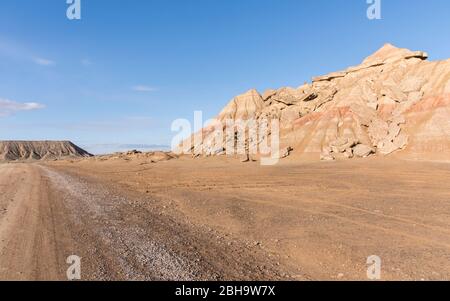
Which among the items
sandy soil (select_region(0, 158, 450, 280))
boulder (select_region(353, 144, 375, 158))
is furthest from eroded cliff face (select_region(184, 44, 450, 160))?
sandy soil (select_region(0, 158, 450, 280))

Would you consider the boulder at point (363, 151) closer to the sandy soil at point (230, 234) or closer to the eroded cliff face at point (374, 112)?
the eroded cliff face at point (374, 112)

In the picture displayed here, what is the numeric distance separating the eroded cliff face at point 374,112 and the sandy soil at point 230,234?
23.8 m

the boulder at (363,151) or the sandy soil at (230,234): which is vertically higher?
the boulder at (363,151)

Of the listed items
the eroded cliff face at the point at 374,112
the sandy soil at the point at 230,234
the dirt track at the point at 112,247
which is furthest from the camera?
the eroded cliff face at the point at 374,112

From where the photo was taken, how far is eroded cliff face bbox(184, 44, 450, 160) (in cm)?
4266

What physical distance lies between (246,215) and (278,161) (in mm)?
33750

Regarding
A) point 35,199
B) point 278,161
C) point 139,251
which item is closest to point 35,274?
point 139,251

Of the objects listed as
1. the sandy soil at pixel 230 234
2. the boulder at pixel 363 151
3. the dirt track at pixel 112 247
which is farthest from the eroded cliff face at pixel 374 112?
the dirt track at pixel 112 247

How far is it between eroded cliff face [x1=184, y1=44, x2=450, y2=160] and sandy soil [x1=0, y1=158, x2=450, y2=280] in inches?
936

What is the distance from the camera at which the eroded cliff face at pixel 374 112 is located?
42656mm

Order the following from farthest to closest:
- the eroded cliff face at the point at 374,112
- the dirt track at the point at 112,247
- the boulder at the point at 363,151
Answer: the boulder at the point at 363,151 < the eroded cliff face at the point at 374,112 < the dirt track at the point at 112,247

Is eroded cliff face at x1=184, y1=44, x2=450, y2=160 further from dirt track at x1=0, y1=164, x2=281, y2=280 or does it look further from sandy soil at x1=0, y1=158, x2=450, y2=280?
dirt track at x1=0, y1=164, x2=281, y2=280
